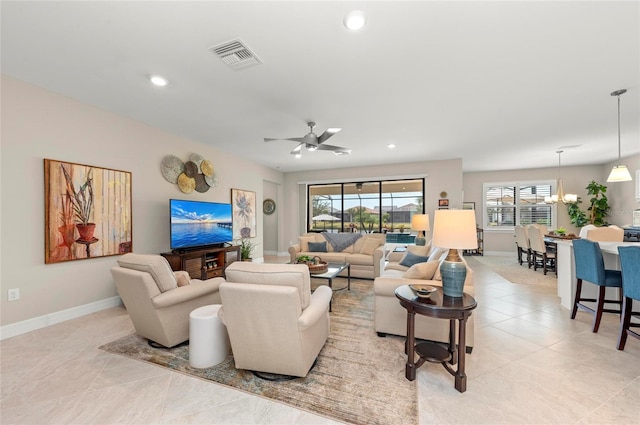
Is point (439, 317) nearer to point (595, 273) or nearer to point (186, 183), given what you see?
point (595, 273)

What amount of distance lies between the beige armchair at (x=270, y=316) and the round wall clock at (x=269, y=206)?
21.1 ft

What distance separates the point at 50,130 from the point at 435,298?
453cm

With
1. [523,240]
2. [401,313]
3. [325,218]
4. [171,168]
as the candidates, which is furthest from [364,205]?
[401,313]

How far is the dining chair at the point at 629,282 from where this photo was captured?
2.37 metres

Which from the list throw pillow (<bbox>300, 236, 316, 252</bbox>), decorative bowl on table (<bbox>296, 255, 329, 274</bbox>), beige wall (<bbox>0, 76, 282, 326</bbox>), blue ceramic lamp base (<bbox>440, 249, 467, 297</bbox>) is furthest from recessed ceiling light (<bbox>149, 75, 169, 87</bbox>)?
throw pillow (<bbox>300, 236, 316, 252</bbox>)

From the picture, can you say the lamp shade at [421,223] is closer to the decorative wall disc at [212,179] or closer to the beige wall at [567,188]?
the beige wall at [567,188]

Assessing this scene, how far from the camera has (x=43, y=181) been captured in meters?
2.98

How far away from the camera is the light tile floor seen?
1638 mm

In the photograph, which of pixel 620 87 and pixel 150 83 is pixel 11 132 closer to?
pixel 150 83

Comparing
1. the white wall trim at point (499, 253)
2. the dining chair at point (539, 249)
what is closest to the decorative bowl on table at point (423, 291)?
the dining chair at point (539, 249)

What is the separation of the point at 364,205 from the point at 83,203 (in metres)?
6.37

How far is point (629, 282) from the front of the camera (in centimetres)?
245

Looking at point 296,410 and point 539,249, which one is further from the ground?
point 539,249

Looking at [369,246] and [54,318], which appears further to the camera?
[369,246]
